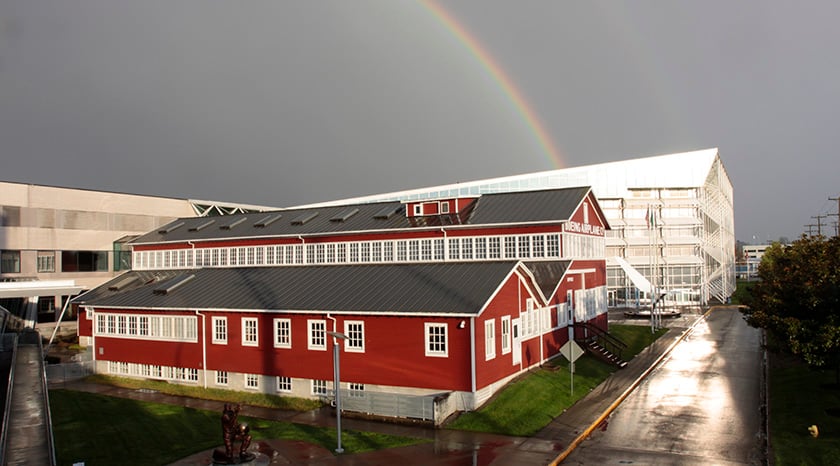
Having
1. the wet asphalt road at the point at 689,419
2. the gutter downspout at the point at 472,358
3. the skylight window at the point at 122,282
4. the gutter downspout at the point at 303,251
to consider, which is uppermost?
the gutter downspout at the point at 303,251

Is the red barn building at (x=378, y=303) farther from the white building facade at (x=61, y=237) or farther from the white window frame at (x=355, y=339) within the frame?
the white building facade at (x=61, y=237)

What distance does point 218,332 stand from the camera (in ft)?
127

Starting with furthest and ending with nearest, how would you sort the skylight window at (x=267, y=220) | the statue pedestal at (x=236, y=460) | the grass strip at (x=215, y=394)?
the skylight window at (x=267, y=220) < the grass strip at (x=215, y=394) < the statue pedestal at (x=236, y=460)

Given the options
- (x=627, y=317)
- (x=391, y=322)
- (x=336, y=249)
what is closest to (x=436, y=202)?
(x=336, y=249)

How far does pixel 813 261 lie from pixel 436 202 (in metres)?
26.3

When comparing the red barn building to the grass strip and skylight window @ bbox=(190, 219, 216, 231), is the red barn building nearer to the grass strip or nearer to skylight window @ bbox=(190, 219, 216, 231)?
the grass strip

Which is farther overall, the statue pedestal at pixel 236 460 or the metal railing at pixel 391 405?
the metal railing at pixel 391 405

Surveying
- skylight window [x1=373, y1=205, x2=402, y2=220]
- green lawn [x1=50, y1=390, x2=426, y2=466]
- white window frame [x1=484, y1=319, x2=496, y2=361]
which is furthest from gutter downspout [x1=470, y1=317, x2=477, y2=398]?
skylight window [x1=373, y1=205, x2=402, y2=220]

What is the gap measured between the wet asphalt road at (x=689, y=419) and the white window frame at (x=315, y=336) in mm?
15272

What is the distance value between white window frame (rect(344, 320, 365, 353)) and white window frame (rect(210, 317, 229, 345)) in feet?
29.8

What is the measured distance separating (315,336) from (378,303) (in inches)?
171

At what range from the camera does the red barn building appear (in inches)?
1233

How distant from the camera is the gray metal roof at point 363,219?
4578 cm

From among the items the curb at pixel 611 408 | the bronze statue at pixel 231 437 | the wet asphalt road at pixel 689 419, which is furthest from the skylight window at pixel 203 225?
the wet asphalt road at pixel 689 419
